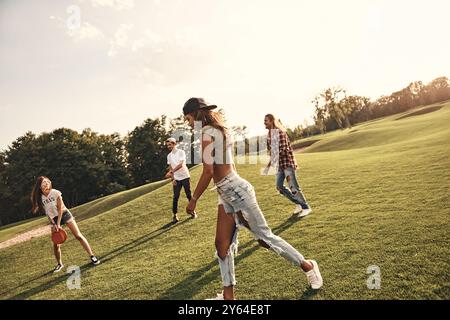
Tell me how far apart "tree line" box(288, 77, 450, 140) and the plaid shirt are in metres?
79.5

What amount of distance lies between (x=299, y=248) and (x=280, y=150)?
2947 millimetres

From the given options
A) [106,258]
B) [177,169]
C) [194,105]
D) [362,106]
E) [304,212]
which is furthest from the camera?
[362,106]

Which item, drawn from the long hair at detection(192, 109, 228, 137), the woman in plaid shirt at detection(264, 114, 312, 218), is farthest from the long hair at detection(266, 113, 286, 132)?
the long hair at detection(192, 109, 228, 137)

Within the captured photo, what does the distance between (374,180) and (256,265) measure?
7493 mm

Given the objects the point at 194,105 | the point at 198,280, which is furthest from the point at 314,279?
the point at 194,105

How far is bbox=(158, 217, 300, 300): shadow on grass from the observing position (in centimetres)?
565

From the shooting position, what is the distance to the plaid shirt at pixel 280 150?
28.8ft

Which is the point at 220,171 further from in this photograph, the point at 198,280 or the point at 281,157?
the point at 281,157

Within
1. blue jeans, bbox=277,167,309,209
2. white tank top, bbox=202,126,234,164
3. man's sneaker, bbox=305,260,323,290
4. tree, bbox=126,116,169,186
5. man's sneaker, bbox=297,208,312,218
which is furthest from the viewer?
tree, bbox=126,116,169,186

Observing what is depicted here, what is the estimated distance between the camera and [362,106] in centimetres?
10769

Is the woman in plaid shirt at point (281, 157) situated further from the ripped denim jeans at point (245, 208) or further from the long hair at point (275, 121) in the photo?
the ripped denim jeans at point (245, 208)

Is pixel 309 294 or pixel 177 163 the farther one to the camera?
pixel 177 163

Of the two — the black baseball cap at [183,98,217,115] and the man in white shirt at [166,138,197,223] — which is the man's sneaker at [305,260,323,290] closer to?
the black baseball cap at [183,98,217,115]

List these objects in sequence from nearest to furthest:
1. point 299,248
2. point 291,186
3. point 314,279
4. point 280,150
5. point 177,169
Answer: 1. point 314,279
2. point 299,248
3. point 280,150
4. point 291,186
5. point 177,169
